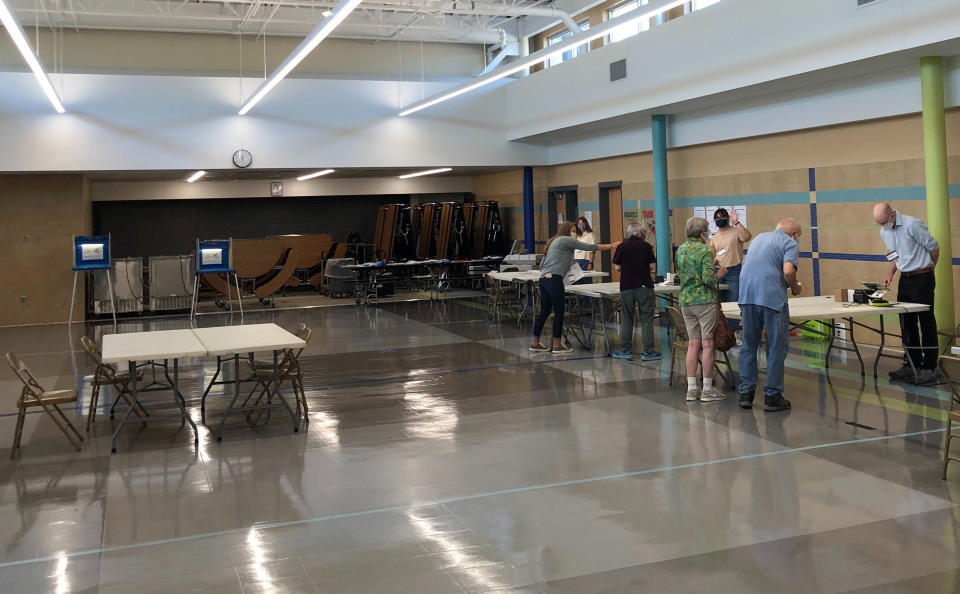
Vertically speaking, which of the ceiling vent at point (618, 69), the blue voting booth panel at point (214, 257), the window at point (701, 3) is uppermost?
the window at point (701, 3)

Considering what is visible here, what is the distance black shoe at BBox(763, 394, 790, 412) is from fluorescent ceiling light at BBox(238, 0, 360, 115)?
4.73 m

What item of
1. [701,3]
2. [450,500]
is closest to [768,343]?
[450,500]

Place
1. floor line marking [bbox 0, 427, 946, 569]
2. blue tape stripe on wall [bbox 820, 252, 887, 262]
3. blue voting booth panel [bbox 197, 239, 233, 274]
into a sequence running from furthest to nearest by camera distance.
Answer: blue voting booth panel [bbox 197, 239, 233, 274]
blue tape stripe on wall [bbox 820, 252, 887, 262]
floor line marking [bbox 0, 427, 946, 569]

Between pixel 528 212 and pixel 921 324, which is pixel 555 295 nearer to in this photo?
pixel 921 324

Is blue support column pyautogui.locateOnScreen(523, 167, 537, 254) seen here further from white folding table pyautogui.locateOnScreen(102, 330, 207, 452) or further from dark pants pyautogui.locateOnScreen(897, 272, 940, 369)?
white folding table pyautogui.locateOnScreen(102, 330, 207, 452)

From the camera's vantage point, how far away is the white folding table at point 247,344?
273 inches

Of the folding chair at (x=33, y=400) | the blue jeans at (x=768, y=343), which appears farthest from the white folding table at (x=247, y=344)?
the blue jeans at (x=768, y=343)

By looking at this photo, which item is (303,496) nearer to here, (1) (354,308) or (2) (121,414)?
(2) (121,414)

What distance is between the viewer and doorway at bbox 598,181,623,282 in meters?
15.9

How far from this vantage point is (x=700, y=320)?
24.8 ft

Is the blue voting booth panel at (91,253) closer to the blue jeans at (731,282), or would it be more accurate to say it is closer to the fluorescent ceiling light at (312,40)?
the fluorescent ceiling light at (312,40)

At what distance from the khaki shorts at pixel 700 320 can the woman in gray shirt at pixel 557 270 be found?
2.56 metres

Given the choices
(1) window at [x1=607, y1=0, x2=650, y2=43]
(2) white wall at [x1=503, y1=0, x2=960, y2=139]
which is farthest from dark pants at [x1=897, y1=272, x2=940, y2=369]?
(1) window at [x1=607, y1=0, x2=650, y2=43]

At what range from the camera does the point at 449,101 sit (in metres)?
16.9
